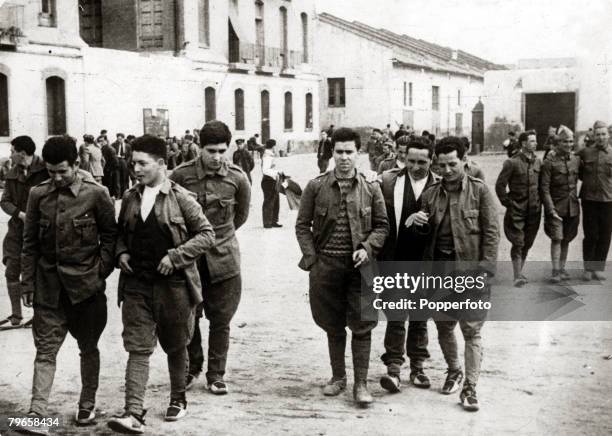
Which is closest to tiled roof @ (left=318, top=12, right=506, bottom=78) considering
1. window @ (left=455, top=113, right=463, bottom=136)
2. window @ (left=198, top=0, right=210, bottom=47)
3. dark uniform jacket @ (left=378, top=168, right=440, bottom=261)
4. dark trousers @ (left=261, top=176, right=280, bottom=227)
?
window @ (left=455, top=113, right=463, bottom=136)

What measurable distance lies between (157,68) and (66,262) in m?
25.6

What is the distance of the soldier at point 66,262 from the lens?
5.02m

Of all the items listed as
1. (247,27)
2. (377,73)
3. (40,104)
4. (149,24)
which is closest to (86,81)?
(40,104)

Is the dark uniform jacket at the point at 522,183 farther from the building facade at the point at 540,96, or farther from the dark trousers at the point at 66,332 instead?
the building facade at the point at 540,96

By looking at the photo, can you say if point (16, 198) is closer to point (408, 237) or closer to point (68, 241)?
point (68, 241)

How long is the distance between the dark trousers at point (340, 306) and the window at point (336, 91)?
132 feet

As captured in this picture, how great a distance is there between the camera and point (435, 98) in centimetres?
4784

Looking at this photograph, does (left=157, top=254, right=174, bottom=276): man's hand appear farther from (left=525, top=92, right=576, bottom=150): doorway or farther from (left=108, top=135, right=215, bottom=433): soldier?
(left=525, top=92, right=576, bottom=150): doorway

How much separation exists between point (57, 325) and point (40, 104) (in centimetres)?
Answer: 2091

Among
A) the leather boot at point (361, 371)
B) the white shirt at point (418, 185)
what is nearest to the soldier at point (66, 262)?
the leather boot at point (361, 371)

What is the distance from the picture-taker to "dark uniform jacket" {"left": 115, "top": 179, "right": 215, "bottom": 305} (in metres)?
A: 4.99

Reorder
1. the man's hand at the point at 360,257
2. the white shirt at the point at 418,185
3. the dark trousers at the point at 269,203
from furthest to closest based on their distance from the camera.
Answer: the dark trousers at the point at 269,203
the white shirt at the point at 418,185
the man's hand at the point at 360,257

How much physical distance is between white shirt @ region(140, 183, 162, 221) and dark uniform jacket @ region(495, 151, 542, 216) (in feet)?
16.2

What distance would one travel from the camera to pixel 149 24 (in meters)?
32.2
